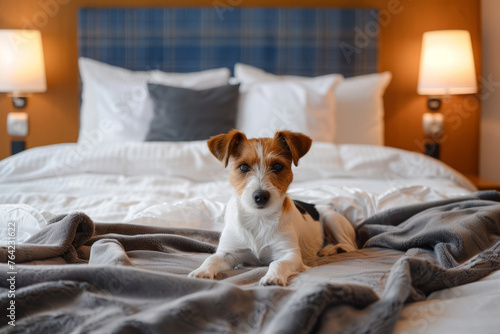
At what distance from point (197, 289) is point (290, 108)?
2432mm

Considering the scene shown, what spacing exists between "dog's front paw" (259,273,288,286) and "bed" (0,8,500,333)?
0.06 metres

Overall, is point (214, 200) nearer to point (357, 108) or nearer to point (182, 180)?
point (182, 180)

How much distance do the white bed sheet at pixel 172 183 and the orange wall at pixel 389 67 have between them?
1.33 m

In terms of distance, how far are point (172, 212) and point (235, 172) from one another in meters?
0.49

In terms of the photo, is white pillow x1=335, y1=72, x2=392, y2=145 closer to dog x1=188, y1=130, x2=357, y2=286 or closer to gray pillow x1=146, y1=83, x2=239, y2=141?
gray pillow x1=146, y1=83, x2=239, y2=141

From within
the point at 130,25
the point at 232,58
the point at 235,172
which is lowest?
the point at 235,172

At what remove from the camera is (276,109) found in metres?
3.47

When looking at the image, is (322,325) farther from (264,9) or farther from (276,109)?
(264,9)

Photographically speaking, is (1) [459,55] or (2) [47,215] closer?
(2) [47,215]

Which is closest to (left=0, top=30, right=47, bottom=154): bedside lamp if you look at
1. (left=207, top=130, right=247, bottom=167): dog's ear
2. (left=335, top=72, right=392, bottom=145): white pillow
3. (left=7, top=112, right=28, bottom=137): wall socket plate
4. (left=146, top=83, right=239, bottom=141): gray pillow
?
(left=7, top=112, right=28, bottom=137): wall socket plate

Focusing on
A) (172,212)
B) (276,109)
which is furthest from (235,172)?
(276,109)

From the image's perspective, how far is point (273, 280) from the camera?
1.37m

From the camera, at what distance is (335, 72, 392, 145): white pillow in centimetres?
384

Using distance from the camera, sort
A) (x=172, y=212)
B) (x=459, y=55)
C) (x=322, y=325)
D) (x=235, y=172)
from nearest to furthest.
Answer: (x=322, y=325) → (x=235, y=172) → (x=172, y=212) → (x=459, y=55)
